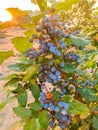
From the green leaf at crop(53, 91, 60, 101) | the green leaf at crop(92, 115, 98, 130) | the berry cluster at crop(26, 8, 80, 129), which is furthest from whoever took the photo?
the green leaf at crop(92, 115, 98, 130)

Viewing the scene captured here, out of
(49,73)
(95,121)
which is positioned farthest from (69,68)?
(95,121)

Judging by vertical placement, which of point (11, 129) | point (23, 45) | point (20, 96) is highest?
point (23, 45)

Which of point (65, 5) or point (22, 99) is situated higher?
point (65, 5)

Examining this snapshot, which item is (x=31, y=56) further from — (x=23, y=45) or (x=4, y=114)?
(x=4, y=114)

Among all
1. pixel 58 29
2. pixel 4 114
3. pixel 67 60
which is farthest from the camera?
pixel 4 114

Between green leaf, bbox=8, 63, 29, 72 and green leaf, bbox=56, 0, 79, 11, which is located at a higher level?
green leaf, bbox=56, 0, 79, 11

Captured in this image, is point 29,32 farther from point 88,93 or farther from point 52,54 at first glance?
point 88,93

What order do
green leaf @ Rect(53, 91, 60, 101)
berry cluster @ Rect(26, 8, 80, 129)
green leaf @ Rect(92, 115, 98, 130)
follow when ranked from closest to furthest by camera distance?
berry cluster @ Rect(26, 8, 80, 129), green leaf @ Rect(53, 91, 60, 101), green leaf @ Rect(92, 115, 98, 130)

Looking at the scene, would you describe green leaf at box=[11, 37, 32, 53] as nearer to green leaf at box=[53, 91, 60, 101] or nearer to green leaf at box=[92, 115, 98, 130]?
green leaf at box=[53, 91, 60, 101]

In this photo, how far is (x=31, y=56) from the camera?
1139 millimetres

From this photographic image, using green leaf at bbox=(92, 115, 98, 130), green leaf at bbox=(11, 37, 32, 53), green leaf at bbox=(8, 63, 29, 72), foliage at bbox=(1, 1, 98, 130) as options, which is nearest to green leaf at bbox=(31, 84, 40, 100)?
foliage at bbox=(1, 1, 98, 130)

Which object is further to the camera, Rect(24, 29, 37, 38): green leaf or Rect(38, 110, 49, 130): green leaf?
Rect(24, 29, 37, 38): green leaf

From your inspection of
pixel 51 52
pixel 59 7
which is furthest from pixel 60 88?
pixel 59 7

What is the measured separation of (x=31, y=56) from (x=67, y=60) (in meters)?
0.17
